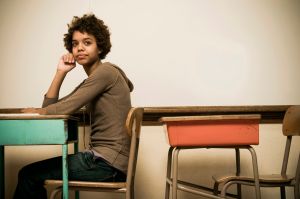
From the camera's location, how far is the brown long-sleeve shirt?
1648 mm

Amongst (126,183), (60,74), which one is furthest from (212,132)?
(60,74)

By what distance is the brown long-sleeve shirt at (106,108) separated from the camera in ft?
5.41

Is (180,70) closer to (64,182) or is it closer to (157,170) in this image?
(157,170)

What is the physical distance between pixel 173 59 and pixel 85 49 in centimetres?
81

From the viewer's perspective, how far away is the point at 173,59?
8.36 feet

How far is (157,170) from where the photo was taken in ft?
8.37

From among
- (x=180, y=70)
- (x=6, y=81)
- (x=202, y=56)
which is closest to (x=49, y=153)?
(x=6, y=81)

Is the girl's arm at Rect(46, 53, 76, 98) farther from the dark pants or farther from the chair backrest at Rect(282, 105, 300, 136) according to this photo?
the chair backrest at Rect(282, 105, 300, 136)

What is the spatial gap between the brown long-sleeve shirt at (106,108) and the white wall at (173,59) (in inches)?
30.3

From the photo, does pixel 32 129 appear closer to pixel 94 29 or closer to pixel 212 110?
pixel 94 29

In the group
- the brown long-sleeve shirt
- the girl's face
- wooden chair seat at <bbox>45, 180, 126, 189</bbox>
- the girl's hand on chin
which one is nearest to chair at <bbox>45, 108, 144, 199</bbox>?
wooden chair seat at <bbox>45, 180, 126, 189</bbox>

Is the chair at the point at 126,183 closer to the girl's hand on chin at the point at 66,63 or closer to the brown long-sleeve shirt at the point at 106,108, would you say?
the brown long-sleeve shirt at the point at 106,108

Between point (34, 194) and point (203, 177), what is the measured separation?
1376mm

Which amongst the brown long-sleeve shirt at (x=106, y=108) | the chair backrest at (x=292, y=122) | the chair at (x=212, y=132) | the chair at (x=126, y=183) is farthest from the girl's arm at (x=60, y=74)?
the chair backrest at (x=292, y=122)
